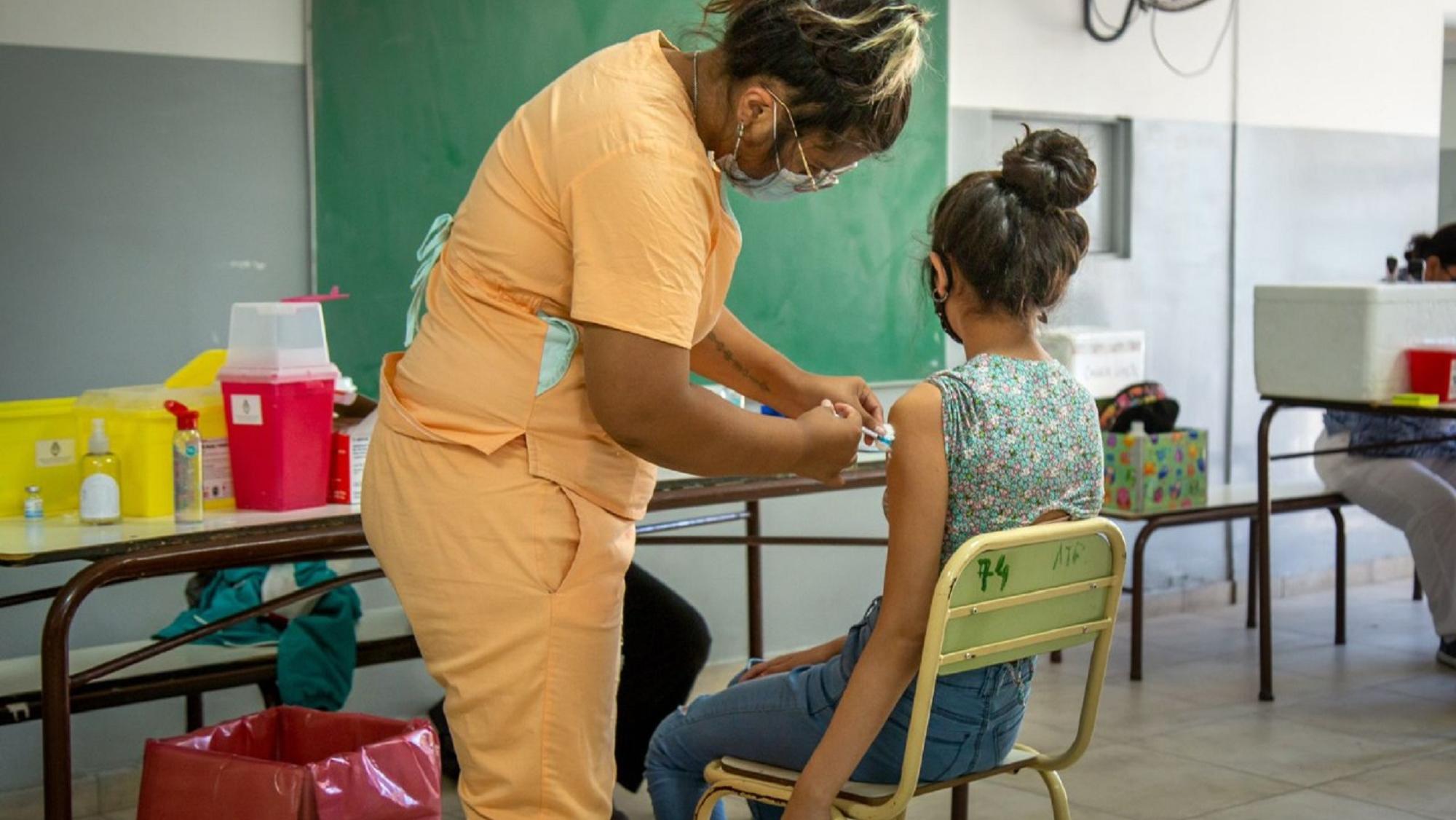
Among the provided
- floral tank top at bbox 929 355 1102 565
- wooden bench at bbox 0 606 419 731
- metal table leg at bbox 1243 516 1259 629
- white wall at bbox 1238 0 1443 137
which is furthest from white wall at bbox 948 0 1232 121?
floral tank top at bbox 929 355 1102 565

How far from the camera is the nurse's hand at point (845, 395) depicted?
6.31 ft

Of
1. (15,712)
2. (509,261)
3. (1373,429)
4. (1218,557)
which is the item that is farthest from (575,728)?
(1218,557)

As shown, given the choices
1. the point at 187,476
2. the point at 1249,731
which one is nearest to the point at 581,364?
the point at 187,476

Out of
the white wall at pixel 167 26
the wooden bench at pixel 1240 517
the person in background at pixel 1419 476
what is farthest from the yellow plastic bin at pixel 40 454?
the person in background at pixel 1419 476

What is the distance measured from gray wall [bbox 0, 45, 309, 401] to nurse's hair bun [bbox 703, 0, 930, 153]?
2.10 metres

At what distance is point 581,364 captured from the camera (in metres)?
1.53

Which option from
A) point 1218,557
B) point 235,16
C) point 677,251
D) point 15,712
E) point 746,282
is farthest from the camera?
point 1218,557

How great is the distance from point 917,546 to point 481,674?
0.61 m

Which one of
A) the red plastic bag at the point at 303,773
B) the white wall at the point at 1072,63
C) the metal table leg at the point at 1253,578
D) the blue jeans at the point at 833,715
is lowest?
the metal table leg at the point at 1253,578

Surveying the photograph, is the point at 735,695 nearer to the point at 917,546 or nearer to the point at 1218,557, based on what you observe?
the point at 917,546

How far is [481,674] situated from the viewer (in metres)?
1.56

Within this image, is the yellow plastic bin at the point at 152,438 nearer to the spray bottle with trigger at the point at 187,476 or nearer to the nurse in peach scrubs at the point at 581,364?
the spray bottle with trigger at the point at 187,476

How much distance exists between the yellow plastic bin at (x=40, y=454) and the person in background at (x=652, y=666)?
1064 millimetres

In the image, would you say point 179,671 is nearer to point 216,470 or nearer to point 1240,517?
point 216,470
